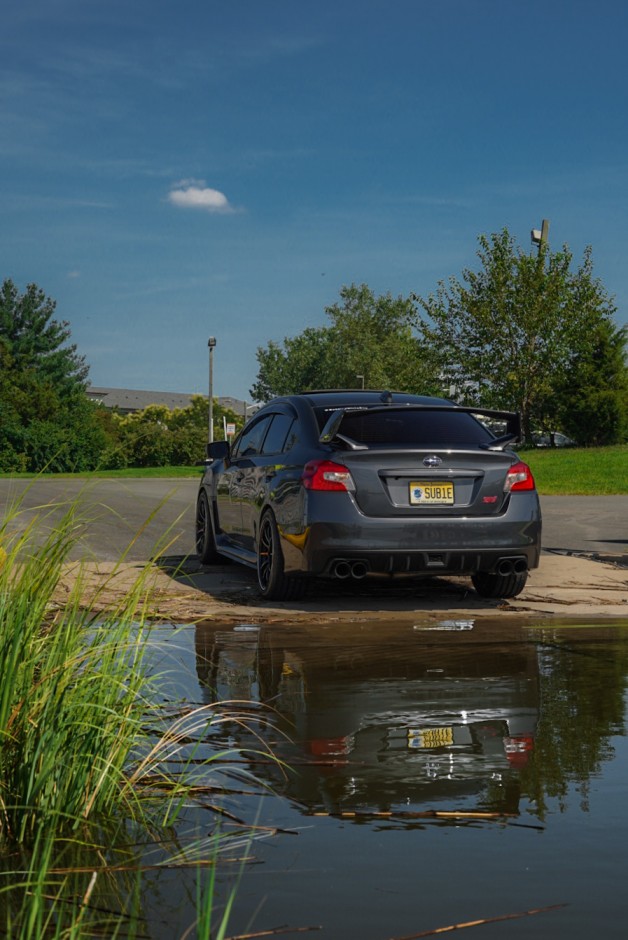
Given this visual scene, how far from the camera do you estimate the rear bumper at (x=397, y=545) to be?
30.3ft

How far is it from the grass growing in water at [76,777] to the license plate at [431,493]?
15.7 feet

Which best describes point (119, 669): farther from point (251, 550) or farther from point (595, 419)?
point (595, 419)

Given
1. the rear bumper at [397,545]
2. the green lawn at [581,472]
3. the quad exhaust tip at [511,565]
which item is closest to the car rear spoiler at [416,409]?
the rear bumper at [397,545]

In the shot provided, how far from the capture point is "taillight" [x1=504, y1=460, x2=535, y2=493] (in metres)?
9.65

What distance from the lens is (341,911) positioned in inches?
132

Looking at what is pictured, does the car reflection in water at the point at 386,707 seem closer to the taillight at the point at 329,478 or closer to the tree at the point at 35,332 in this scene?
Result: the taillight at the point at 329,478

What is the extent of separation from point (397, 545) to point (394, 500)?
0.34 m

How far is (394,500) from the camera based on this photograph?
367 inches

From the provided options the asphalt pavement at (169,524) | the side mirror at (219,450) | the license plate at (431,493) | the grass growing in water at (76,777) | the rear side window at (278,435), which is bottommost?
the asphalt pavement at (169,524)

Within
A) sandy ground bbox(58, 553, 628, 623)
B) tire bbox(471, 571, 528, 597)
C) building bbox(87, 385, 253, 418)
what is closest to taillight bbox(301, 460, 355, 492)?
sandy ground bbox(58, 553, 628, 623)

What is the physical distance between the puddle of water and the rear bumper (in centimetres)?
127

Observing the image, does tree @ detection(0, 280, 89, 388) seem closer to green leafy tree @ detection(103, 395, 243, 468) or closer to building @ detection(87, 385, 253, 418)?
green leafy tree @ detection(103, 395, 243, 468)

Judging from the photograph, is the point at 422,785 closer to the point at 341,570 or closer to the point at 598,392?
the point at 341,570

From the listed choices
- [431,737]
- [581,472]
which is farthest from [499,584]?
[581,472]
